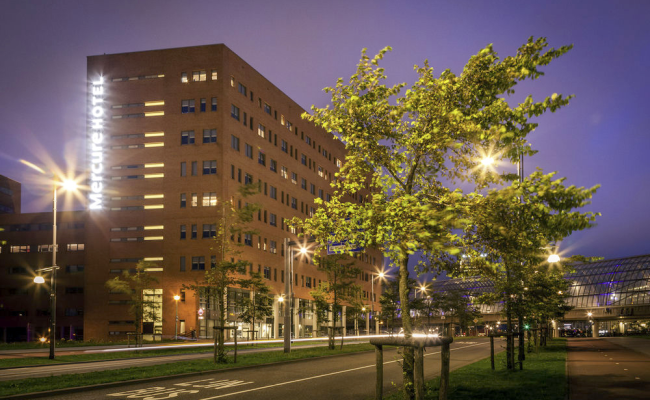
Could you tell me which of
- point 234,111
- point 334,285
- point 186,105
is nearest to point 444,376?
point 334,285

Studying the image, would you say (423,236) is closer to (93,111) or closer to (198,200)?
(198,200)

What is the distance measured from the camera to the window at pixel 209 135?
65.8 metres

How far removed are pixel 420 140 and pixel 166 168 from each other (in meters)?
60.1

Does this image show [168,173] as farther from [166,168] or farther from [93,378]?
[93,378]

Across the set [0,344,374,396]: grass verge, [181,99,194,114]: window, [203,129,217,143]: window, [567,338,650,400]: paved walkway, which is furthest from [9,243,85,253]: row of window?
[567,338,650,400]: paved walkway

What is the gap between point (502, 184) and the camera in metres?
10.3

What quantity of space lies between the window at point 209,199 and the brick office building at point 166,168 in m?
0.12

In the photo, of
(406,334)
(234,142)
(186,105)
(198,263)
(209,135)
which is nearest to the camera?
(406,334)

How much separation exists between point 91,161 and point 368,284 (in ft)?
206

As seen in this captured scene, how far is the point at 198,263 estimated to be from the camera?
63750mm

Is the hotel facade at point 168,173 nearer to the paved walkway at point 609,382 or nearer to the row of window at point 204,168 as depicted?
the row of window at point 204,168

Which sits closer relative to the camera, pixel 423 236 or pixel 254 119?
pixel 423 236

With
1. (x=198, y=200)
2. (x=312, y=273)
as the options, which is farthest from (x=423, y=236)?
(x=312, y=273)

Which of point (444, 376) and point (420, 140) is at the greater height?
point (420, 140)
